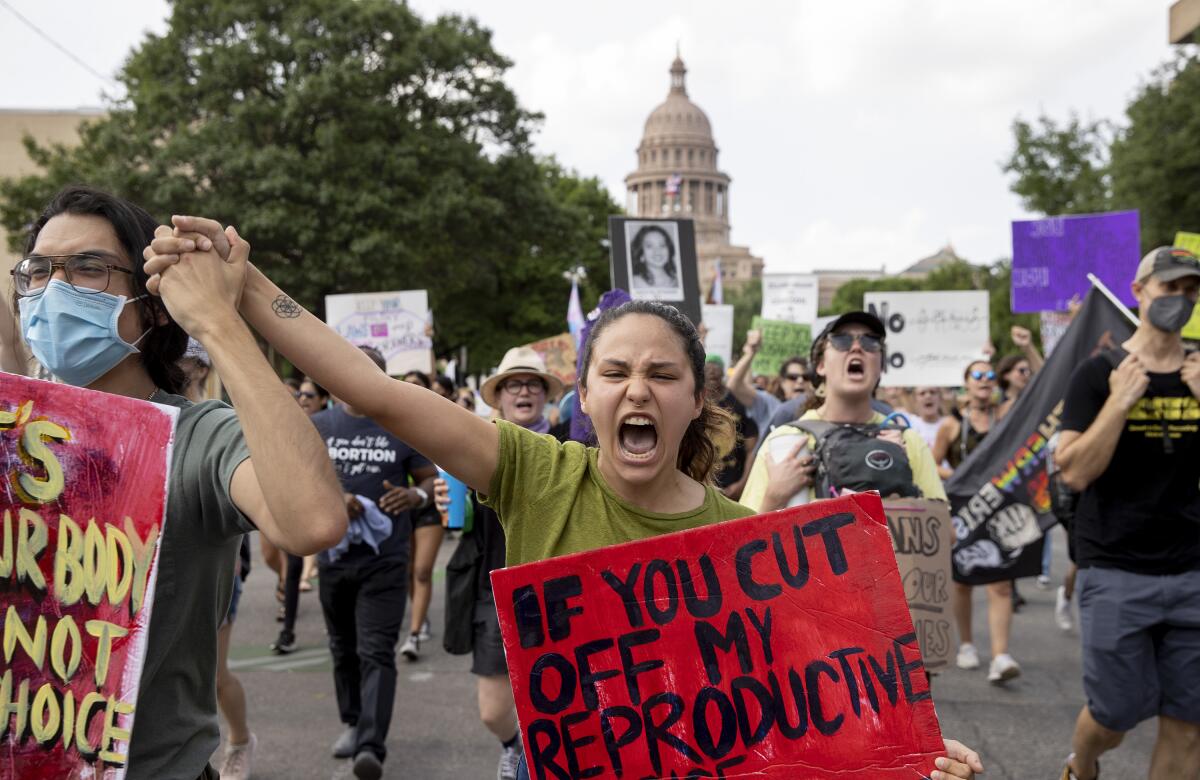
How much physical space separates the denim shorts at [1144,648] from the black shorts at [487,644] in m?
2.26

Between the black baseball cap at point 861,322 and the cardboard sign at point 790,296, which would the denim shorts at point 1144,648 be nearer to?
the black baseball cap at point 861,322

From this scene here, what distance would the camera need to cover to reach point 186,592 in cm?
199

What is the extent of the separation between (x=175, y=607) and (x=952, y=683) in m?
5.79

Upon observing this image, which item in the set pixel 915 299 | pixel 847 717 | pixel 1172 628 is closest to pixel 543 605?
pixel 847 717

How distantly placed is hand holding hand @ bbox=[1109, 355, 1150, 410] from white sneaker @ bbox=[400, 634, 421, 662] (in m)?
5.07

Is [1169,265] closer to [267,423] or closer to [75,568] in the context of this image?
[267,423]

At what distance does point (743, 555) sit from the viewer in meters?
2.10

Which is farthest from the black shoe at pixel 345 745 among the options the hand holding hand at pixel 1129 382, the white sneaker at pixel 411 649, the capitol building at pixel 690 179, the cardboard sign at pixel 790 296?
the capitol building at pixel 690 179

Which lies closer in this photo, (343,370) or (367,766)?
(343,370)

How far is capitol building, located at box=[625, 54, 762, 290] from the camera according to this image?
12406 cm

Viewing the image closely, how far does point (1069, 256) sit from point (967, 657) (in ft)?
10.1

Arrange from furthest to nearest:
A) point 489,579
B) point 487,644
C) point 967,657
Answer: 1. point 967,657
2. point 487,644
3. point 489,579

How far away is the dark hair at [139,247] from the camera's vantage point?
2.06 metres

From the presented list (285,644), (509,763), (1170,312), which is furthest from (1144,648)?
(285,644)
